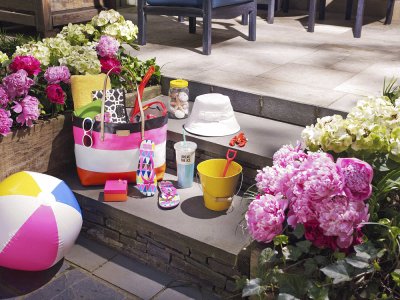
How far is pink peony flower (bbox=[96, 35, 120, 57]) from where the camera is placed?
323 centimetres

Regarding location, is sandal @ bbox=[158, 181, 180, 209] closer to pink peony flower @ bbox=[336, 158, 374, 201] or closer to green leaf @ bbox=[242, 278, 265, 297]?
green leaf @ bbox=[242, 278, 265, 297]

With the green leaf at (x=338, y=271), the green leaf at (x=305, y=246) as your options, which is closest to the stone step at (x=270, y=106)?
the green leaf at (x=305, y=246)

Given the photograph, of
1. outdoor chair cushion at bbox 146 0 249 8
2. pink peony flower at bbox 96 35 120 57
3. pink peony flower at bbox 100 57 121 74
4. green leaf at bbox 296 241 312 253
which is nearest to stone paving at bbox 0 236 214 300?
green leaf at bbox 296 241 312 253

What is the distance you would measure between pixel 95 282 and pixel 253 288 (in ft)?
2.94

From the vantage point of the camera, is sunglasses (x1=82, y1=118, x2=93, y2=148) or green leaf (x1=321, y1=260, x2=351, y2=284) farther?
sunglasses (x1=82, y1=118, x2=93, y2=148)

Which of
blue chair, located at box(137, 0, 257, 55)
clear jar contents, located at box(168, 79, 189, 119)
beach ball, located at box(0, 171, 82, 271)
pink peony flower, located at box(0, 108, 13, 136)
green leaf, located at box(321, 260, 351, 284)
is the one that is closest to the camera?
green leaf, located at box(321, 260, 351, 284)

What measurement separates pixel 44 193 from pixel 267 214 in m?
1.06

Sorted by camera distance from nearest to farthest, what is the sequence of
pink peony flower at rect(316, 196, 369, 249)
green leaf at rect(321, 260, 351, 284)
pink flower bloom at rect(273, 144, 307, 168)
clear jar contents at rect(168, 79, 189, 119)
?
green leaf at rect(321, 260, 351, 284)
pink peony flower at rect(316, 196, 369, 249)
pink flower bloom at rect(273, 144, 307, 168)
clear jar contents at rect(168, 79, 189, 119)

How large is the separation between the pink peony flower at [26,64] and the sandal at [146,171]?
31.6 inches

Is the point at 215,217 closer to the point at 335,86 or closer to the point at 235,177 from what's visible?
the point at 235,177

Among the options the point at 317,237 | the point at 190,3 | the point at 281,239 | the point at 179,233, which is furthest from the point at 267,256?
the point at 190,3

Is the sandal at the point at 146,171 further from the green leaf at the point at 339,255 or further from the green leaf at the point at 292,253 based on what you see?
the green leaf at the point at 339,255

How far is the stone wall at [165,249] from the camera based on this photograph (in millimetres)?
2295

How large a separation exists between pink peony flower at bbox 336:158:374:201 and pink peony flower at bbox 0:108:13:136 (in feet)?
5.59
